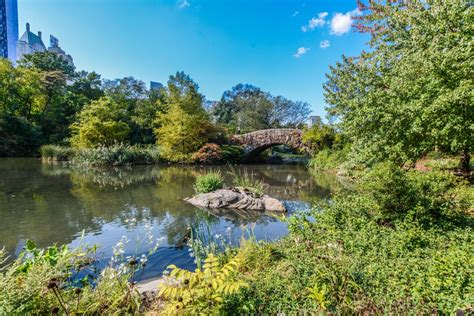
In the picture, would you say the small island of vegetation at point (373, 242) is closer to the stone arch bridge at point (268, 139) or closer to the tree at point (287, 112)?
the stone arch bridge at point (268, 139)

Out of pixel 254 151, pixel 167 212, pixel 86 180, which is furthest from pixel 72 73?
pixel 167 212

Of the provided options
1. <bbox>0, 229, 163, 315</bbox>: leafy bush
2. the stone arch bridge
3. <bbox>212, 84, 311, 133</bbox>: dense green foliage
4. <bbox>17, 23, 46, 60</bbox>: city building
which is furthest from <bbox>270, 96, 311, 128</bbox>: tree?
<bbox>17, 23, 46, 60</bbox>: city building

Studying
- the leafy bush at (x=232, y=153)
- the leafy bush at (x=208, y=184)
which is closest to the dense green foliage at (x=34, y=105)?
the leafy bush at (x=232, y=153)

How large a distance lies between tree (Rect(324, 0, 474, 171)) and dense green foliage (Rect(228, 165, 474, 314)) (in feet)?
3.29

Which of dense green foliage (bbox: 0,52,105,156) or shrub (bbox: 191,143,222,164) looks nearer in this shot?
shrub (bbox: 191,143,222,164)

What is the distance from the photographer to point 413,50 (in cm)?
581

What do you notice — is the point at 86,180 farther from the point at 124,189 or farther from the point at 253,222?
the point at 253,222

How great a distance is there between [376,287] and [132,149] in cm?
1784

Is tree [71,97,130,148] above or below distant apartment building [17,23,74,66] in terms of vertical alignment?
Answer: below

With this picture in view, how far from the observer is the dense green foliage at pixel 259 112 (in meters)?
39.3

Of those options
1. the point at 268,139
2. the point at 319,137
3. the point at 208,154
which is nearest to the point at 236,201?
the point at 208,154

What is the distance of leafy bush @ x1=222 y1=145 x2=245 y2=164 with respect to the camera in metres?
20.3

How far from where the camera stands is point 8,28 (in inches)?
2093

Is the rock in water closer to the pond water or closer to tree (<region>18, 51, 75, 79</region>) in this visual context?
the pond water
